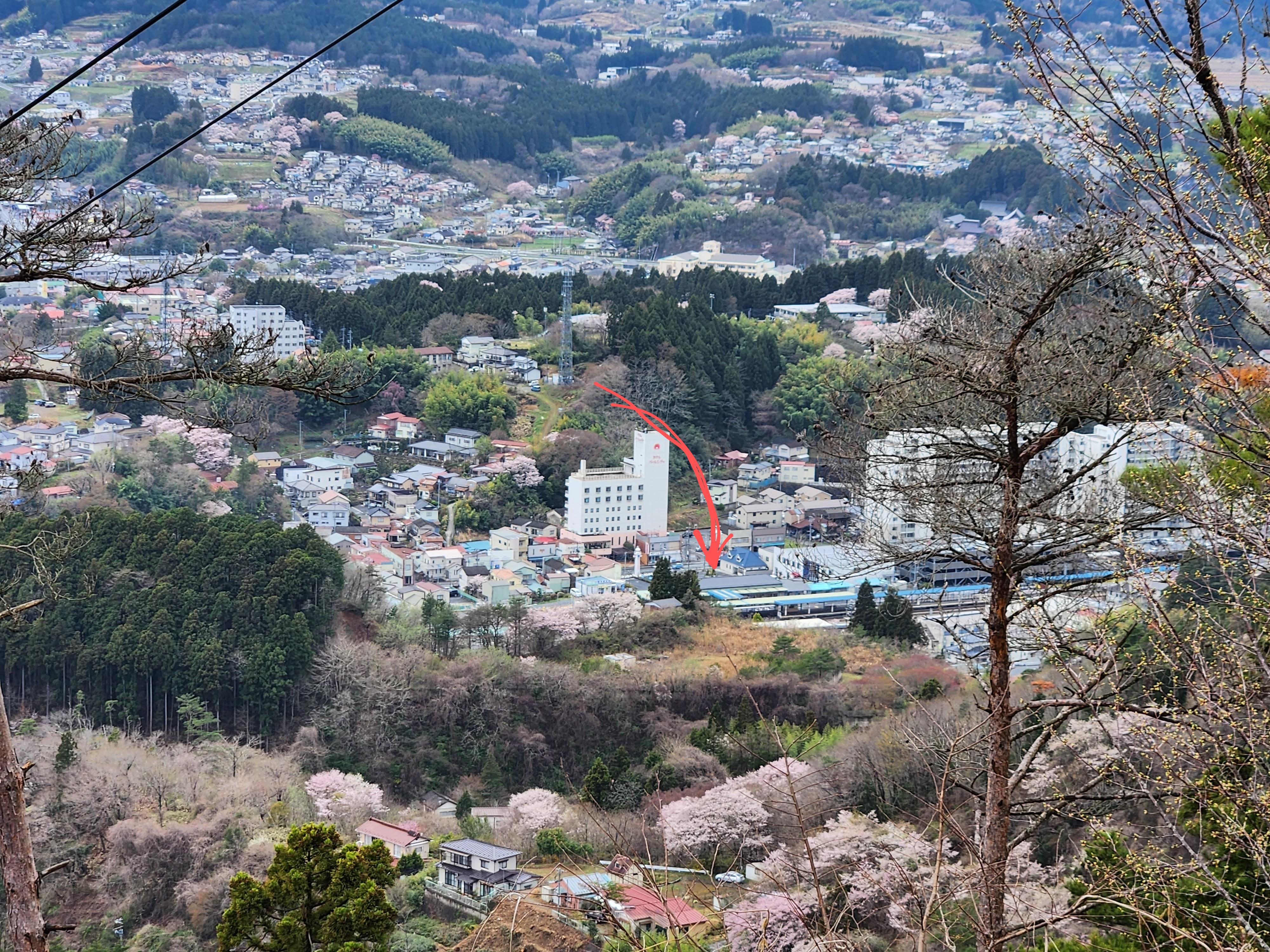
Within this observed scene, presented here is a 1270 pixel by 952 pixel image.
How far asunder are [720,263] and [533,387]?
40.5ft

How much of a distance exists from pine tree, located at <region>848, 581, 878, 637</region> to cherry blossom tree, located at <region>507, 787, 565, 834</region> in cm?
381

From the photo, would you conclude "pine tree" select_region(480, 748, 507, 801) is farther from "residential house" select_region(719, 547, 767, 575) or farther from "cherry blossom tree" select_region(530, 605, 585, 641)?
"residential house" select_region(719, 547, 767, 575)

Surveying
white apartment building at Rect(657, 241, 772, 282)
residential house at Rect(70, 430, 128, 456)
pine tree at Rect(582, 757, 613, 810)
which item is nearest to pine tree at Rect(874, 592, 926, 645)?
pine tree at Rect(582, 757, 613, 810)

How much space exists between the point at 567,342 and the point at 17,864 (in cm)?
1855

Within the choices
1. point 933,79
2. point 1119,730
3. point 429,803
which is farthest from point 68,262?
point 933,79

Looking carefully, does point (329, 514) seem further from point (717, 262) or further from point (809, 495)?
point (717, 262)

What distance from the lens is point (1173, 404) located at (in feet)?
9.50

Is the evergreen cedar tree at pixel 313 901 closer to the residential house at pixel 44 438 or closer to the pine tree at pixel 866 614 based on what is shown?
the pine tree at pixel 866 614

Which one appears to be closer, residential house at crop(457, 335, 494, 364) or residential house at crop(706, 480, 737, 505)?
residential house at crop(706, 480, 737, 505)

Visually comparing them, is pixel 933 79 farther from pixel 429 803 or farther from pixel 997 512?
pixel 997 512

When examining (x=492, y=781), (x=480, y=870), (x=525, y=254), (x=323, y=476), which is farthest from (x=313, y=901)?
(x=525, y=254)

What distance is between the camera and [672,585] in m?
14.4

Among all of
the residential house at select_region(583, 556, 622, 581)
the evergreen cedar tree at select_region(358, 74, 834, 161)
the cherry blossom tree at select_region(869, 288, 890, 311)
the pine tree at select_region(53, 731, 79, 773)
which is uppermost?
the evergreen cedar tree at select_region(358, 74, 834, 161)

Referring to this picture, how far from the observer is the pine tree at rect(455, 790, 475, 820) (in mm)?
10148
